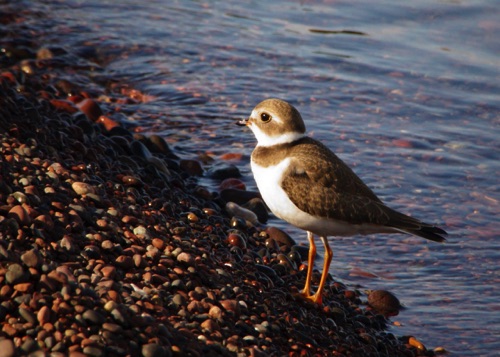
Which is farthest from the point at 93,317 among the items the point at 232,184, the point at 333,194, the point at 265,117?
the point at 232,184

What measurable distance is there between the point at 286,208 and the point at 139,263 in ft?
5.00

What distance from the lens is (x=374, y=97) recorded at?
1275 cm

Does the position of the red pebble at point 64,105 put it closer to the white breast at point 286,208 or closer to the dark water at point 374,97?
the dark water at point 374,97

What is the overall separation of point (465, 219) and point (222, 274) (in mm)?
4261

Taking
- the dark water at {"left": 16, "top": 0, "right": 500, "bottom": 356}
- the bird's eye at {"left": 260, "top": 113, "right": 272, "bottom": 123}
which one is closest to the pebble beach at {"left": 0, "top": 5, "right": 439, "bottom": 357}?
the dark water at {"left": 16, "top": 0, "right": 500, "bottom": 356}

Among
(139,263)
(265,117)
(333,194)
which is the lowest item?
(139,263)

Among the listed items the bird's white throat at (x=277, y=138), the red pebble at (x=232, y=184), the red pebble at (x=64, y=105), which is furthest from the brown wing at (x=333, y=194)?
the red pebble at (x=64, y=105)

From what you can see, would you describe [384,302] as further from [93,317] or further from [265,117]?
[93,317]

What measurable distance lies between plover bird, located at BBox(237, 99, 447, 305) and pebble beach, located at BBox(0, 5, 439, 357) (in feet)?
2.21

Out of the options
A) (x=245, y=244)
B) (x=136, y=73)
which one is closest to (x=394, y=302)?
(x=245, y=244)

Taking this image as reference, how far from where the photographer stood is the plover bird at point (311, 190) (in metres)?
6.80

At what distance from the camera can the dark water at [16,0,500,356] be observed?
839 centimetres

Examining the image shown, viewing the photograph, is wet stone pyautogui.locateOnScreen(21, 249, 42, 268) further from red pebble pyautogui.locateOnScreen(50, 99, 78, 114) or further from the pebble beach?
red pebble pyautogui.locateOnScreen(50, 99, 78, 114)

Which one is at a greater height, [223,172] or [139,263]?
[139,263]
